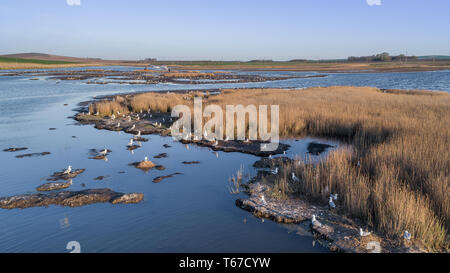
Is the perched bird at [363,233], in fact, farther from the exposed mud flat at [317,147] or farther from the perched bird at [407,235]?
the exposed mud flat at [317,147]

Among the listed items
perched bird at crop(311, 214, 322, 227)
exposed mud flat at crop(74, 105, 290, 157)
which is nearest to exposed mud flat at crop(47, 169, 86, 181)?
exposed mud flat at crop(74, 105, 290, 157)

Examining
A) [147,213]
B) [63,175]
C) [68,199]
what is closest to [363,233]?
[147,213]

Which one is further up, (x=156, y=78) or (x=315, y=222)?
(x=156, y=78)

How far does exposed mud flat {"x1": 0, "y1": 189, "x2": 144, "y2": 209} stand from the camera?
29.4 feet

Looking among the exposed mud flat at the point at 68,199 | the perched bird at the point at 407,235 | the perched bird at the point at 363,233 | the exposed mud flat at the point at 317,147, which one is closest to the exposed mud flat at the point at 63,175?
the exposed mud flat at the point at 68,199

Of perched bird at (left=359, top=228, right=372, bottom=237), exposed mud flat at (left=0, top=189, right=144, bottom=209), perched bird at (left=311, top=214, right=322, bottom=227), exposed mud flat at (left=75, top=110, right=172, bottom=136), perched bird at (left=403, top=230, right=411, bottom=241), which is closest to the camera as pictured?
perched bird at (left=403, top=230, right=411, bottom=241)

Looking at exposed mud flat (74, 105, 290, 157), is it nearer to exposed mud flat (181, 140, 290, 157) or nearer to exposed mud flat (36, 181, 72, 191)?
exposed mud flat (181, 140, 290, 157)

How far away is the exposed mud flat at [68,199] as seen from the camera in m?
8.97

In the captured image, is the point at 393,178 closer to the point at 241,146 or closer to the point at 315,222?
the point at 315,222

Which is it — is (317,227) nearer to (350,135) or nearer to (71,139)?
(350,135)

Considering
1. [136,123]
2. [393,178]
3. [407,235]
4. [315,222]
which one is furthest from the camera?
[136,123]

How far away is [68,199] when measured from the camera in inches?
360

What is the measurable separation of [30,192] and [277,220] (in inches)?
314
